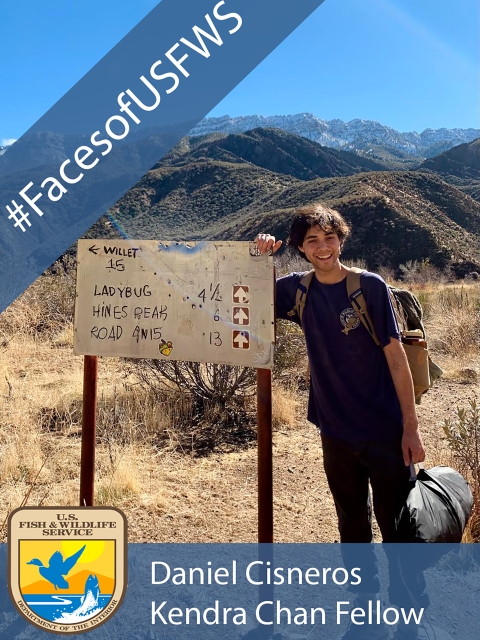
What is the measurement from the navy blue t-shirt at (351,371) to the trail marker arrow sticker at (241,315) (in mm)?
362

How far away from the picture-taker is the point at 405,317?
2.43 meters

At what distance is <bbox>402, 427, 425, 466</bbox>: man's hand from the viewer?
213 centimetres

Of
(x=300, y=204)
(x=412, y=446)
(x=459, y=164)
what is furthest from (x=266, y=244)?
(x=459, y=164)

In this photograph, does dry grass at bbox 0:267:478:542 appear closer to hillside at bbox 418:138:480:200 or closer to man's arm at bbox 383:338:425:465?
man's arm at bbox 383:338:425:465

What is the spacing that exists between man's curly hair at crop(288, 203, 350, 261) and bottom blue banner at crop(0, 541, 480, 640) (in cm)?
129

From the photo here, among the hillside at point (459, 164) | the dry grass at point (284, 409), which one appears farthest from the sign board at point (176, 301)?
the hillside at point (459, 164)

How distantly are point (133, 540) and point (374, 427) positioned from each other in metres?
1.78

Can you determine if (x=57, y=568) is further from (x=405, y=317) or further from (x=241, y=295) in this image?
(x=405, y=317)

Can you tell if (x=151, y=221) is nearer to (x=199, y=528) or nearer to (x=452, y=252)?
(x=452, y=252)

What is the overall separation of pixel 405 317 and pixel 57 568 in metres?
1.76

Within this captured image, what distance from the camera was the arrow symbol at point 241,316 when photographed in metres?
2.54

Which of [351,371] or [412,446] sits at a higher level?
[351,371]

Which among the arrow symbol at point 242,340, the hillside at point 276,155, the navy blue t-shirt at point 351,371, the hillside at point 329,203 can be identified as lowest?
the navy blue t-shirt at point 351,371

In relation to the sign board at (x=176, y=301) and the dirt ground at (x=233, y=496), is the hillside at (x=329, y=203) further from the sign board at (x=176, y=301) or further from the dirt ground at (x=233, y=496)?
the sign board at (x=176, y=301)
